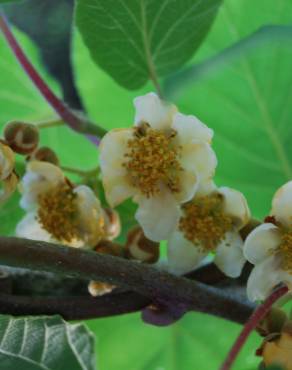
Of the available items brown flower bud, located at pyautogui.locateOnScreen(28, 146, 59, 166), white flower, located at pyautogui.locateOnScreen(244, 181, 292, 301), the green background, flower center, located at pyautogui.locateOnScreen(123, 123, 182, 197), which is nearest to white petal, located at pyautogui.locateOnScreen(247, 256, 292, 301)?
white flower, located at pyautogui.locateOnScreen(244, 181, 292, 301)

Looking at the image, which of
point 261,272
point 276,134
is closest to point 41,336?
point 261,272

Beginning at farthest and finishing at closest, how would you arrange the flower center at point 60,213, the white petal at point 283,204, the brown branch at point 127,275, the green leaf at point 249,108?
the green leaf at point 249,108
the flower center at point 60,213
the white petal at point 283,204
the brown branch at point 127,275

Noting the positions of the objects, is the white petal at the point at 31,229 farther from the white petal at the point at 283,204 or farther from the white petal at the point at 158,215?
the white petal at the point at 283,204

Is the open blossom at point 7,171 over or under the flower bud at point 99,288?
over

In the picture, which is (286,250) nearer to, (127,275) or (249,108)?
(127,275)

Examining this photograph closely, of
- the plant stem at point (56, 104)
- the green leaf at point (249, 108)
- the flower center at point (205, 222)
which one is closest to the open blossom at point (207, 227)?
the flower center at point (205, 222)

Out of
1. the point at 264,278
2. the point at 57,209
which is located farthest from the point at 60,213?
the point at 264,278

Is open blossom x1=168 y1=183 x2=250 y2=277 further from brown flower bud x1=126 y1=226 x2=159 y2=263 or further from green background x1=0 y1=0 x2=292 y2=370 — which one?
green background x1=0 y1=0 x2=292 y2=370
